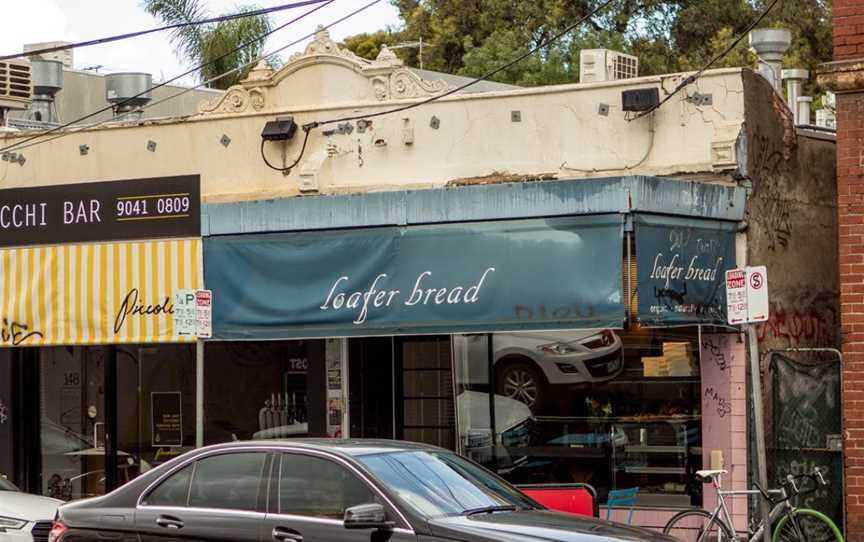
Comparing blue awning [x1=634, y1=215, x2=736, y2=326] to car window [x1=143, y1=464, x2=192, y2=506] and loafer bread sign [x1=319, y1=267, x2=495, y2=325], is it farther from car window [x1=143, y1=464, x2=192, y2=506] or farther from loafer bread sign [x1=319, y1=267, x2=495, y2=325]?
car window [x1=143, y1=464, x2=192, y2=506]

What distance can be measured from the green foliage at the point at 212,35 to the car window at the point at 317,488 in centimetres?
2856

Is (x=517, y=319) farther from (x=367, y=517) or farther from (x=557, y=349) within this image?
(x=367, y=517)

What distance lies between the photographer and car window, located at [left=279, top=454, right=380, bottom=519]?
32.6 feet

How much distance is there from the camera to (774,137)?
1695cm

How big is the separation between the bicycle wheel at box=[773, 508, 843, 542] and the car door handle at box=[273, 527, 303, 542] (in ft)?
19.8

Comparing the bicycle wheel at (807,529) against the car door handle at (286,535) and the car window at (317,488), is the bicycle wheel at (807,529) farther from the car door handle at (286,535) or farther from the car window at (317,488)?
the car door handle at (286,535)

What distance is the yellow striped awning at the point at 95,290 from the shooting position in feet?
59.1

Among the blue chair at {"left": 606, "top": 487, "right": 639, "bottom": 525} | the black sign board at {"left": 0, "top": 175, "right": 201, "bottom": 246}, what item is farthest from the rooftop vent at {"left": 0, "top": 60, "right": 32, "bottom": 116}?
the blue chair at {"left": 606, "top": 487, "right": 639, "bottom": 525}

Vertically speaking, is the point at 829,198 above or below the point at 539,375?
above

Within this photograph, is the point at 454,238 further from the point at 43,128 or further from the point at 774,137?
the point at 43,128

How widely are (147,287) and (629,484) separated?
617cm

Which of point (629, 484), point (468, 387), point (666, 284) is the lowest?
point (629, 484)

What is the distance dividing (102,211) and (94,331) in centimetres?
148

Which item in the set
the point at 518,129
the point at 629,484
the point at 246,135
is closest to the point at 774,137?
the point at 518,129
